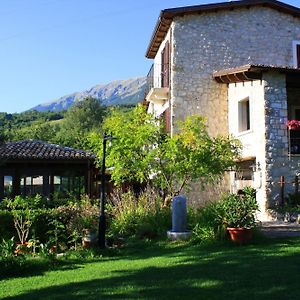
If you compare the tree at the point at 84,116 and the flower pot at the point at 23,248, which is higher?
the tree at the point at 84,116

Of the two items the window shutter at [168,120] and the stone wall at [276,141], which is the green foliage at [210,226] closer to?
the stone wall at [276,141]

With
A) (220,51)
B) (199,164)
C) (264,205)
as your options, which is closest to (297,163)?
(264,205)

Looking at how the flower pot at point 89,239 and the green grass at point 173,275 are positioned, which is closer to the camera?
the green grass at point 173,275

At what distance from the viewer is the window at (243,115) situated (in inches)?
682

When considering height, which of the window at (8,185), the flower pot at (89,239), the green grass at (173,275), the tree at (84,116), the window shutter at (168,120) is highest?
the tree at (84,116)

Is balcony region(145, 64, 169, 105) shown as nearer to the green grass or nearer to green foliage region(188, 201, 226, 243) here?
green foliage region(188, 201, 226, 243)

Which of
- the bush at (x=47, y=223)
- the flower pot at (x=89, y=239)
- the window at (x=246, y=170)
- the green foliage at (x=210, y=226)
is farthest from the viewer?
the window at (x=246, y=170)

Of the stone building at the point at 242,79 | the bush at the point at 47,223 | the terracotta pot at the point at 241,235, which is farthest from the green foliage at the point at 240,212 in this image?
the stone building at the point at 242,79

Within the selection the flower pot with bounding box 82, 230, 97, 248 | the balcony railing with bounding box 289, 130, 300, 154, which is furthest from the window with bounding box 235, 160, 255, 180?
the flower pot with bounding box 82, 230, 97, 248

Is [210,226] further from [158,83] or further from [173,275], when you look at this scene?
[158,83]

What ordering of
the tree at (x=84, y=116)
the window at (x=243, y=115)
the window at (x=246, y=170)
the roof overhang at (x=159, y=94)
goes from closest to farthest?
the window at (x=246, y=170)
the window at (x=243, y=115)
the roof overhang at (x=159, y=94)
the tree at (x=84, y=116)

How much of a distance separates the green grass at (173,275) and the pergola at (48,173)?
393 inches

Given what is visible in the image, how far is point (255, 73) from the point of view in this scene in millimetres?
15586

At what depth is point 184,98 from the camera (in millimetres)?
17469
